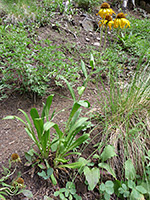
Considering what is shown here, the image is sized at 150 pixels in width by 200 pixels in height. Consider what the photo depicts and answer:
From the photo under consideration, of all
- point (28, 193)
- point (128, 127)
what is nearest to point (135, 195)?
point (128, 127)

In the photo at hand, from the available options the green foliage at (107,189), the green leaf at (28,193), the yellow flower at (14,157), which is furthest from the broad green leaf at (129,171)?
the yellow flower at (14,157)

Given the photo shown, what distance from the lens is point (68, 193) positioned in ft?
4.77

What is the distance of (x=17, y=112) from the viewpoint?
81.0 inches

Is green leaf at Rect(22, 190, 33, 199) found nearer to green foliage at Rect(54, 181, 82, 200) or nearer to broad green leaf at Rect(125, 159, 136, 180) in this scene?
green foliage at Rect(54, 181, 82, 200)

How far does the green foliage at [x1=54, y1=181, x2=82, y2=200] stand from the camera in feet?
4.59

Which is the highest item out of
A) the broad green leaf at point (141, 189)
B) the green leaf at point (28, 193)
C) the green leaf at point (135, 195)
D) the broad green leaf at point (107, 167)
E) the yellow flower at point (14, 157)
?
the yellow flower at point (14, 157)

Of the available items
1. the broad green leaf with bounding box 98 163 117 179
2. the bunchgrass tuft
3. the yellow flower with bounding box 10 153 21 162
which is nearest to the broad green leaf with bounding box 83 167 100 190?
the broad green leaf with bounding box 98 163 117 179

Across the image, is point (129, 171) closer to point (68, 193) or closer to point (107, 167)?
point (107, 167)

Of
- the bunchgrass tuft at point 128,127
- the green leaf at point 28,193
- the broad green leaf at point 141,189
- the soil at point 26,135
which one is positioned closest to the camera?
the green leaf at point 28,193

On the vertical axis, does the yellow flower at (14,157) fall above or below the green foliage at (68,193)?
above

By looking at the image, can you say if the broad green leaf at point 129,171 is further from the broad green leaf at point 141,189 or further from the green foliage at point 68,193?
the green foliage at point 68,193

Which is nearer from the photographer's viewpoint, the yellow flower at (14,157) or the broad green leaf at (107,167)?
the yellow flower at (14,157)

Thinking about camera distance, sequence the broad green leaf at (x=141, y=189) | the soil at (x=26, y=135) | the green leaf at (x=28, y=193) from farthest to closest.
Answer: the broad green leaf at (x=141, y=189), the soil at (x=26, y=135), the green leaf at (x=28, y=193)

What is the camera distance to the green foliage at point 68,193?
1.40 meters
